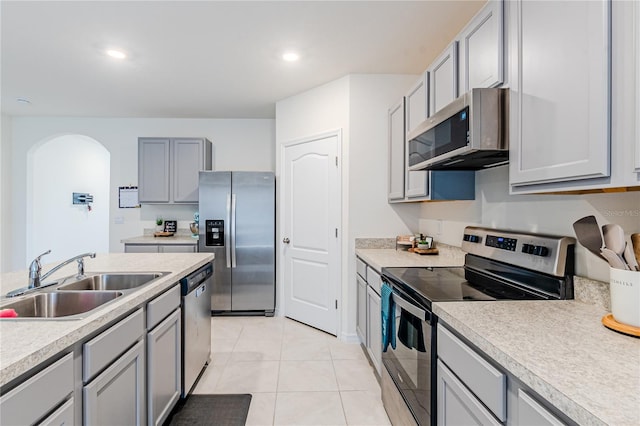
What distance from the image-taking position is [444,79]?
1.97 metres

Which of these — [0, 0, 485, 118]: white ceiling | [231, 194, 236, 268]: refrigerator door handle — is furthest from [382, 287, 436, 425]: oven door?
[231, 194, 236, 268]: refrigerator door handle

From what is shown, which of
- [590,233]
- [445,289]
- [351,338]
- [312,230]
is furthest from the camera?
[312,230]

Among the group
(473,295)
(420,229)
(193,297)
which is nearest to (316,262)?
(420,229)

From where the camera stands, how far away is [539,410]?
75 cm

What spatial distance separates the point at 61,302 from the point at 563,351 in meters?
1.94

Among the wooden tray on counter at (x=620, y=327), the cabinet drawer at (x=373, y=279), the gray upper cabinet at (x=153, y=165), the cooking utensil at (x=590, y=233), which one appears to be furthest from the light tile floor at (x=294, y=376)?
the gray upper cabinet at (x=153, y=165)

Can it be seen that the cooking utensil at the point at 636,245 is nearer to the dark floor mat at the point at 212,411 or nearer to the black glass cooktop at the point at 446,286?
the black glass cooktop at the point at 446,286

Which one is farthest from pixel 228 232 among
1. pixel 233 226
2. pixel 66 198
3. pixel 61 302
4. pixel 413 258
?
pixel 66 198

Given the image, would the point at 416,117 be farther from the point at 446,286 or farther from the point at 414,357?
the point at 414,357

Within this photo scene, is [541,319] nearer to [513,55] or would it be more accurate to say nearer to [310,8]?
[513,55]

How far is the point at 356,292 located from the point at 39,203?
5332mm

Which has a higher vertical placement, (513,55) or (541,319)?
(513,55)

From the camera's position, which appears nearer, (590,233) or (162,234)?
(590,233)

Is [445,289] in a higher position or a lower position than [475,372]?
higher
